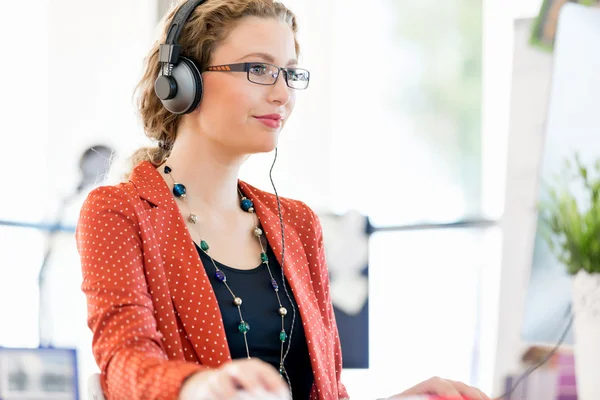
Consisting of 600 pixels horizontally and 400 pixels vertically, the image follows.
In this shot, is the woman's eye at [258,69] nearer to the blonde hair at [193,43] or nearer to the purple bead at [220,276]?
the blonde hair at [193,43]

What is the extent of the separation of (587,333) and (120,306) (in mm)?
1468

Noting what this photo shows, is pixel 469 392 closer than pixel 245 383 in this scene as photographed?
No

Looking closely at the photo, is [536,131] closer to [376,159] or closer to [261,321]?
[376,159]

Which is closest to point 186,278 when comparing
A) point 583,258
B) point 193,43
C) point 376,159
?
point 193,43

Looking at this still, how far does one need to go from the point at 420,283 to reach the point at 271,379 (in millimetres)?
Answer: 1886

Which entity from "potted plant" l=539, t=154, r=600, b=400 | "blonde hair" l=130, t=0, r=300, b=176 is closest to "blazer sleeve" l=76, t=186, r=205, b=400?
"blonde hair" l=130, t=0, r=300, b=176

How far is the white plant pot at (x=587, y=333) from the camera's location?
2.06m

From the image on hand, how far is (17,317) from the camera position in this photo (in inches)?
92.0

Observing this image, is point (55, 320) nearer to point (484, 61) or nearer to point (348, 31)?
point (348, 31)

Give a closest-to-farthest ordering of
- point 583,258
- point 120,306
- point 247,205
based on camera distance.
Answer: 1. point 120,306
2. point 247,205
3. point 583,258

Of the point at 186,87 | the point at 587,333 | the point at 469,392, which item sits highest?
the point at 186,87

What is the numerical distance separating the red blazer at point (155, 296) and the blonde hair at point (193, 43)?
120mm

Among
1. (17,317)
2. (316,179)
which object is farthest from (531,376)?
(17,317)

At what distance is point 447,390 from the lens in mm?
1200
